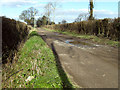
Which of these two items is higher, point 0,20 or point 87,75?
point 0,20

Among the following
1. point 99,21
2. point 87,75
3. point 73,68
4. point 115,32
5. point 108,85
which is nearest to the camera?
point 108,85

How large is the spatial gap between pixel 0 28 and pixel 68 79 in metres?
3.65

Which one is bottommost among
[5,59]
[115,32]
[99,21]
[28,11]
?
[5,59]

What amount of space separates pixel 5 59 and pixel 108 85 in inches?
159

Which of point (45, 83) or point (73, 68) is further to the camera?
point (73, 68)

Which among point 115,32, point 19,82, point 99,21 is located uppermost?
point 99,21

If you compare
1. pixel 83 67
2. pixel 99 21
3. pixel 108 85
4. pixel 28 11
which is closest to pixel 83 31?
pixel 99 21

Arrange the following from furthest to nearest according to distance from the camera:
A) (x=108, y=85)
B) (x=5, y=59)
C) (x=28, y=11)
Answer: (x=28, y=11) → (x=5, y=59) → (x=108, y=85)

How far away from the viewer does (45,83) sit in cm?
298

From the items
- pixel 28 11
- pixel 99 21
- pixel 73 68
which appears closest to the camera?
pixel 73 68

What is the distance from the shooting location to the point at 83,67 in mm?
4027

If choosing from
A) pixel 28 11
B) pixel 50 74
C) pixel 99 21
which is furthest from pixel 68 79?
pixel 28 11

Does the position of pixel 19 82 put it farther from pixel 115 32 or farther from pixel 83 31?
pixel 83 31

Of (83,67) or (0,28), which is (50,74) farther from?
(0,28)
